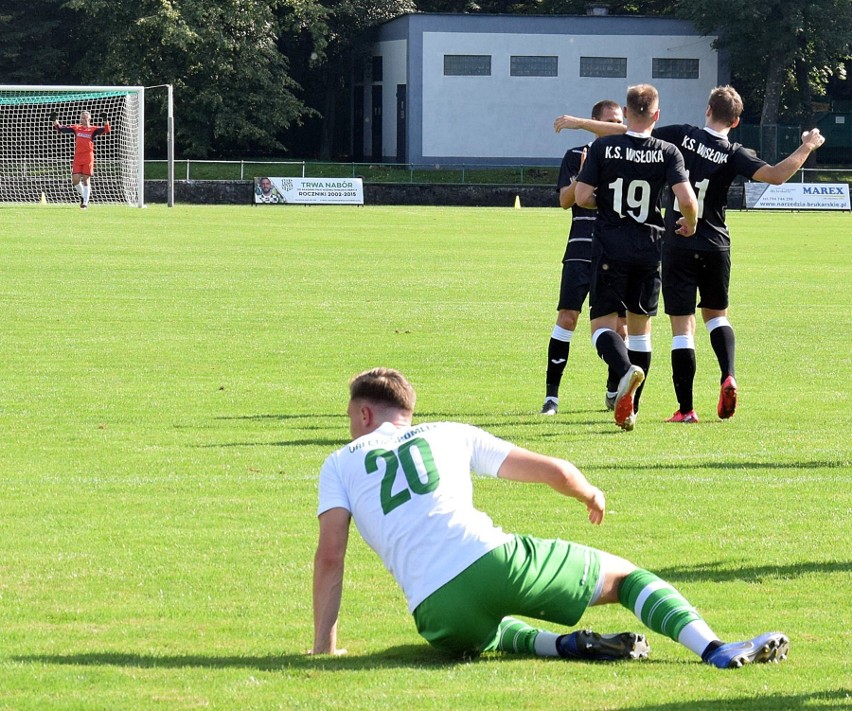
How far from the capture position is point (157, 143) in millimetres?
62375

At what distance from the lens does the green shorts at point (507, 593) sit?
487cm

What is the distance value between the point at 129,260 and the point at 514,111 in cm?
A: 4201

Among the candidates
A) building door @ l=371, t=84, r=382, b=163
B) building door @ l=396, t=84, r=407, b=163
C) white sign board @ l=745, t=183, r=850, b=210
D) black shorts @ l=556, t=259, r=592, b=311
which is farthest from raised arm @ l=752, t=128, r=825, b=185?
building door @ l=371, t=84, r=382, b=163

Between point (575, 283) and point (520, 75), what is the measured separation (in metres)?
53.9

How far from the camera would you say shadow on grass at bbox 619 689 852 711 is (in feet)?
14.7

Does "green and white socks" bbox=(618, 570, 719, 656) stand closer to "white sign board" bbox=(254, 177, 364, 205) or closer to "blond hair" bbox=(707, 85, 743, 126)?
"blond hair" bbox=(707, 85, 743, 126)

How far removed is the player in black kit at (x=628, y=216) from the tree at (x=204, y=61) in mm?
51375

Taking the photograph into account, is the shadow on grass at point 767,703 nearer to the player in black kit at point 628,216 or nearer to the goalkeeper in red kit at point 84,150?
the player in black kit at point 628,216

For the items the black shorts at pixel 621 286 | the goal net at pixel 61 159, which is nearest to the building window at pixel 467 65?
the goal net at pixel 61 159

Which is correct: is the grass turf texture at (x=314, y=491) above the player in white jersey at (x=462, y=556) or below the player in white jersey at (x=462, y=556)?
below

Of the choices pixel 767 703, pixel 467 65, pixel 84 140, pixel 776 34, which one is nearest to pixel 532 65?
pixel 467 65

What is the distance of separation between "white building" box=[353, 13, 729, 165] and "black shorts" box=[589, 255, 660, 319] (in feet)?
173

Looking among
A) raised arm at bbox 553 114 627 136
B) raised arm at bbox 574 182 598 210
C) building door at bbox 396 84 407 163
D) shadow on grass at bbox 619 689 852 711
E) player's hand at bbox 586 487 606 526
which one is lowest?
shadow on grass at bbox 619 689 852 711

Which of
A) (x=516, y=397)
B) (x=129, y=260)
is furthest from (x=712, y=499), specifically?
(x=129, y=260)
